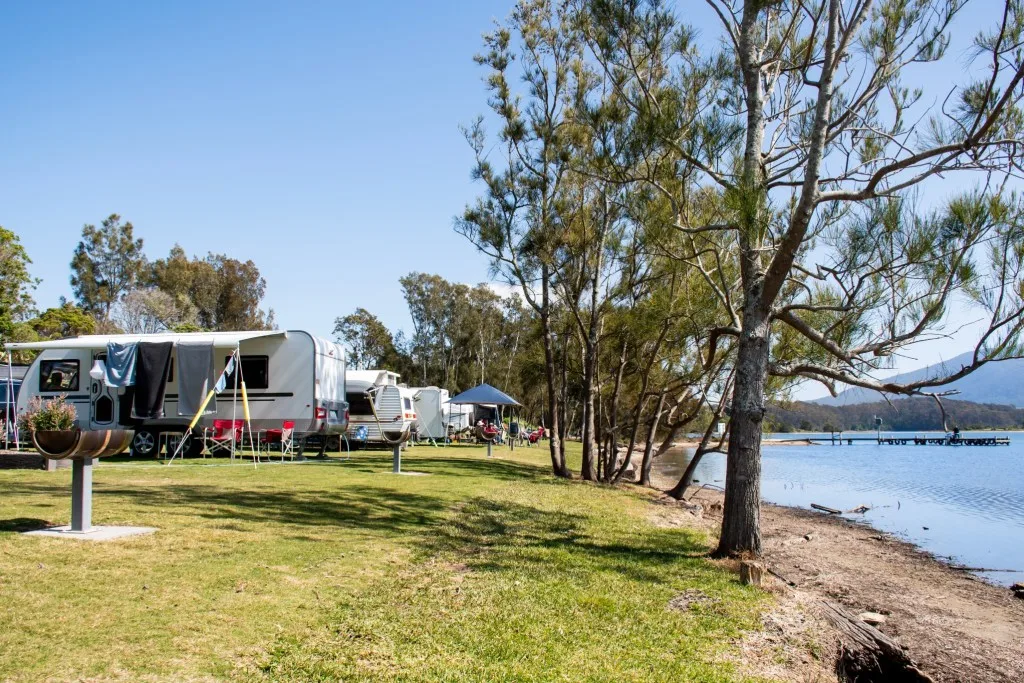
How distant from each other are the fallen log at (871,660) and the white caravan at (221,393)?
10.7 meters

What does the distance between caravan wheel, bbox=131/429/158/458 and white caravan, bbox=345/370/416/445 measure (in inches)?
197

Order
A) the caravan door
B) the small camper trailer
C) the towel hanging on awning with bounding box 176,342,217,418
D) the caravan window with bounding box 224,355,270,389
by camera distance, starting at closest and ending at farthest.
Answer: the towel hanging on awning with bounding box 176,342,217,418 → the caravan door → the caravan window with bounding box 224,355,270,389 → the small camper trailer

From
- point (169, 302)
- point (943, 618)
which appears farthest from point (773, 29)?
point (169, 302)

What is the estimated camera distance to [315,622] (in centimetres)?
404

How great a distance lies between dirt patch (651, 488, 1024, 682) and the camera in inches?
187

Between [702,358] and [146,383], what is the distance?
Result: 34.4ft

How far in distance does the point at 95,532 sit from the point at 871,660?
560 centimetres

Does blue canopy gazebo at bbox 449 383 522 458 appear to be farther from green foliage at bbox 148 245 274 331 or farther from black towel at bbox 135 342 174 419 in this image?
green foliage at bbox 148 245 274 331

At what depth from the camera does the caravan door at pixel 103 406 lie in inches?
540

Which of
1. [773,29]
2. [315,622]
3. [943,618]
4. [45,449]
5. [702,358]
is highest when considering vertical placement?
[773,29]

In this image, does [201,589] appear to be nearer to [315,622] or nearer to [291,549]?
[315,622]

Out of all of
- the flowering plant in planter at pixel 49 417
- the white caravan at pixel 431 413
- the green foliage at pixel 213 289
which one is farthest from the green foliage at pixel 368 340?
the flowering plant in planter at pixel 49 417

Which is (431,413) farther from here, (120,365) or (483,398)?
(120,365)

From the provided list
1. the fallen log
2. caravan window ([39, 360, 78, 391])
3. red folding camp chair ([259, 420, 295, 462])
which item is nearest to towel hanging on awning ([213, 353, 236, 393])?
red folding camp chair ([259, 420, 295, 462])
